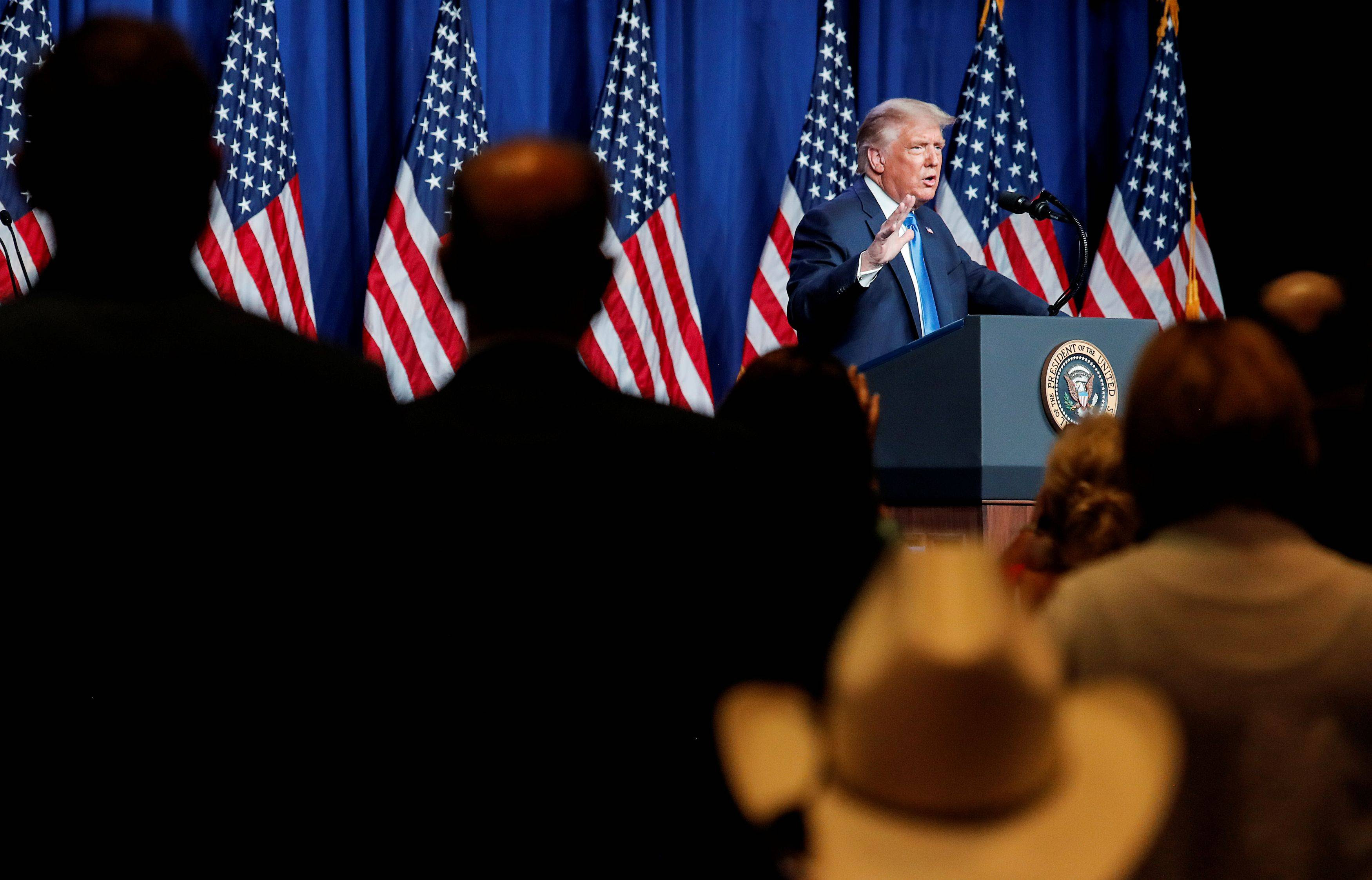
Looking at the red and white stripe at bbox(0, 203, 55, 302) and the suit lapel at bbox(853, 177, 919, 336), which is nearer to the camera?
the suit lapel at bbox(853, 177, 919, 336)

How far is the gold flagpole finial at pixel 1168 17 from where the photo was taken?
6695 millimetres

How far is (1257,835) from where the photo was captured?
1.23m

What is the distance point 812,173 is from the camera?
21.1 ft

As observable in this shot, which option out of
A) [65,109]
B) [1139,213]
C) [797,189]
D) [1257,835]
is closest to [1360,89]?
[1139,213]

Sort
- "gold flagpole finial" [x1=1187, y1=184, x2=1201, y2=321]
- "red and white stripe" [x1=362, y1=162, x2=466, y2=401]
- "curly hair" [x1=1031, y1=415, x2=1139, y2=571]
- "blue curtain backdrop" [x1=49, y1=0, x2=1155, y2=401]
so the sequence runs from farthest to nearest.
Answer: "gold flagpole finial" [x1=1187, y1=184, x2=1201, y2=321] → "blue curtain backdrop" [x1=49, y1=0, x2=1155, y2=401] → "red and white stripe" [x1=362, y1=162, x2=466, y2=401] → "curly hair" [x1=1031, y1=415, x2=1139, y2=571]

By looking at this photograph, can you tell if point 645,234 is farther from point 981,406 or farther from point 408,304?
point 981,406

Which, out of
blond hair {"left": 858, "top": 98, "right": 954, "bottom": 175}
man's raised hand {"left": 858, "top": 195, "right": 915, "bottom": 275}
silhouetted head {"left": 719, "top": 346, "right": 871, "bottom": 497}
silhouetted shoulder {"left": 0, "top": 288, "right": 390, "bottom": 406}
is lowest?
silhouetted head {"left": 719, "top": 346, "right": 871, "bottom": 497}

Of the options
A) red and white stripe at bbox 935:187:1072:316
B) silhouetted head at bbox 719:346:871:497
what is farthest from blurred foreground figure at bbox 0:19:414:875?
red and white stripe at bbox 935:187:1072:316

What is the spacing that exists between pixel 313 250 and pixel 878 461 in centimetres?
311

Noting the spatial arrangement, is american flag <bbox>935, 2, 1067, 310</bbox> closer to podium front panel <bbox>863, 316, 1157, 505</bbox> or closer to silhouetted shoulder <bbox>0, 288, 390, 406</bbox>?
podium front panel <bbox>863, 316, 1157, 505</bbox>

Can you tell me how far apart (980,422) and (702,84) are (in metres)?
3.59

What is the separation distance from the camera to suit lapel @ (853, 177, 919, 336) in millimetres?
4559

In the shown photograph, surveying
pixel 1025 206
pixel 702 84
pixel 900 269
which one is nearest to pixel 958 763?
pixel 1025 206

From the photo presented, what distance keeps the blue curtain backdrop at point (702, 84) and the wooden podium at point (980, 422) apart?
2.91m
